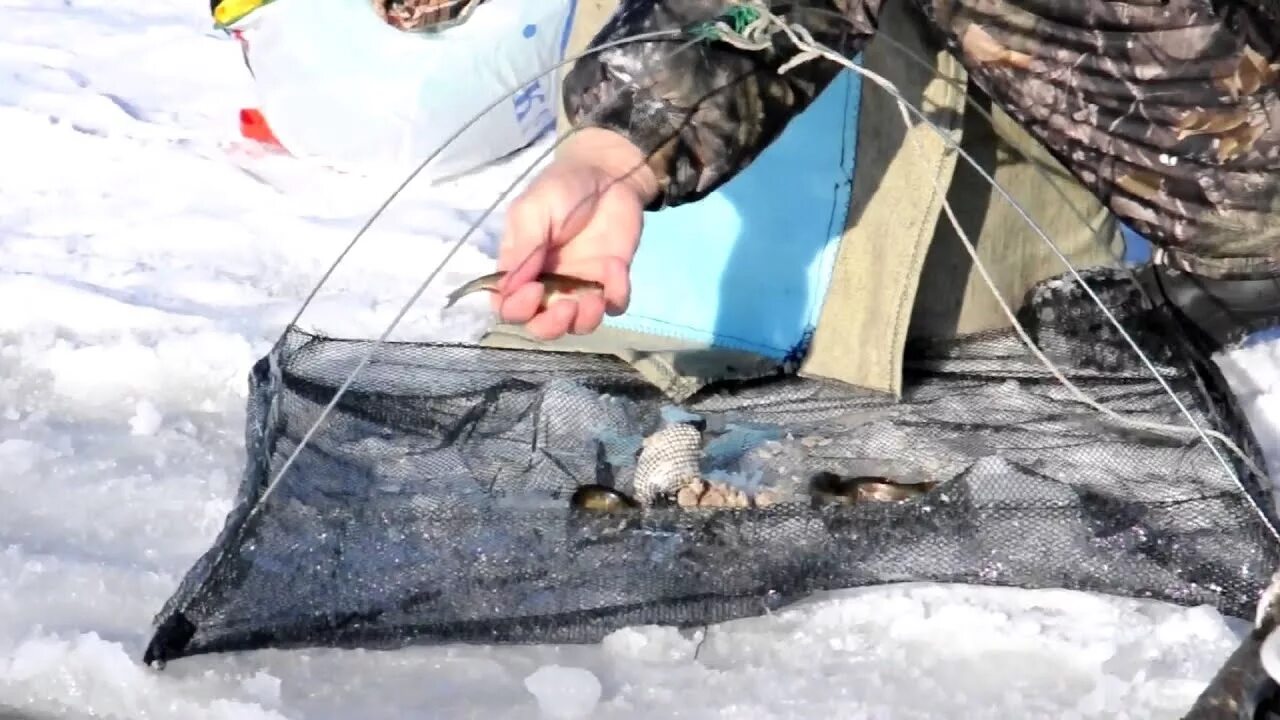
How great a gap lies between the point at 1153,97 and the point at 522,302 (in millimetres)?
812

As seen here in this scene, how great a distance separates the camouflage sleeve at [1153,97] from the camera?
1.48 metres

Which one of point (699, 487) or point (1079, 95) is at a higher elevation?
point (1079, 95)

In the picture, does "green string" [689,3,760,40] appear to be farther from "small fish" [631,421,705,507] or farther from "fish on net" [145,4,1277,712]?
"small fish" [631,421,705,507]

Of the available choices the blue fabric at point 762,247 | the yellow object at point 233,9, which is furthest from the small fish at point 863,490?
the yellow object at point 233,9

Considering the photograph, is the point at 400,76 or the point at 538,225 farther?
the point at 400,76

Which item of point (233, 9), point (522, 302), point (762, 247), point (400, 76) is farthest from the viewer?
point (233, 9)

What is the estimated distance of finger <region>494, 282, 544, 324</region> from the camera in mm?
1103

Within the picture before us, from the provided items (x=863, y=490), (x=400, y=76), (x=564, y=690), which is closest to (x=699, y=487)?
(x=863, y=490)

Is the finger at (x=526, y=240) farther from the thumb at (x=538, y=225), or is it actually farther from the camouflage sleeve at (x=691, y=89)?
the camouflage sleeve at (x=691, y=89)

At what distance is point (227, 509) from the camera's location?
151 cm

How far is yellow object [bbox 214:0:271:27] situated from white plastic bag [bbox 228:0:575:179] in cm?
2

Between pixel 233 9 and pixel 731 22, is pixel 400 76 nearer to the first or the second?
pixel 233 9

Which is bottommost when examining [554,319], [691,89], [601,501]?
[601,501]

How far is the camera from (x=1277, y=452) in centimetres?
160
